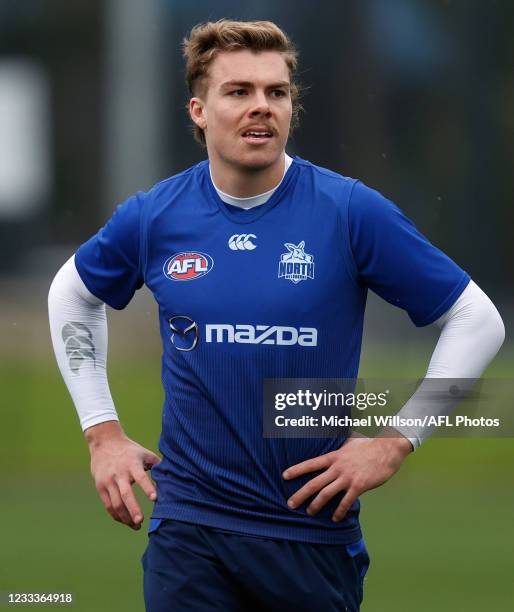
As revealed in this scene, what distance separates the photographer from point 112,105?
14.9 metres

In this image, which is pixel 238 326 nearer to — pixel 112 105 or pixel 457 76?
pixel 457 76

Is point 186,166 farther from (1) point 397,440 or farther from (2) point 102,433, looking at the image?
(1) point 397,440

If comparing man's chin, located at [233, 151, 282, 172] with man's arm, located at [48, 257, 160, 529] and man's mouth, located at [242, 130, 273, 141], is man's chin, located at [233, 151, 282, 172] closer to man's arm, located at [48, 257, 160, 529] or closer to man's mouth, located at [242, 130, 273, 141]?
man's mouth, located at [242, 130, 273, 141]

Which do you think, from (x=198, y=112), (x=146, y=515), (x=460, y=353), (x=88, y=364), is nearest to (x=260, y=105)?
(x=198, y=112)

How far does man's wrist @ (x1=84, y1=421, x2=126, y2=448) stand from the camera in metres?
4.20

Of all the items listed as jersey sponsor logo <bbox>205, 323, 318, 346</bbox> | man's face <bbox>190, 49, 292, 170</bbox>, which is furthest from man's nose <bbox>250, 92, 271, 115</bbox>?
jersey sponsor logo <bbox>205, 323, 318, 346</bbox>

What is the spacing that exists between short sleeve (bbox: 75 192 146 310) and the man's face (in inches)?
12.0

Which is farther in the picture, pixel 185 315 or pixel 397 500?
pixel 397 500

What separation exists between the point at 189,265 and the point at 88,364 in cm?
58

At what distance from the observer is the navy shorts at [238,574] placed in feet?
12.5

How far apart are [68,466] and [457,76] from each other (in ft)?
16.4

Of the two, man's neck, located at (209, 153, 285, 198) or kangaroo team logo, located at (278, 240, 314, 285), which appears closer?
kangaroo team logo, located at (278, 240, 314, 285)

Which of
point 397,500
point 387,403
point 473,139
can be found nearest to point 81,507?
point 397,500

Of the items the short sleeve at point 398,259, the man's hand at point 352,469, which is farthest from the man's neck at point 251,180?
the man's hand at point 352,469
